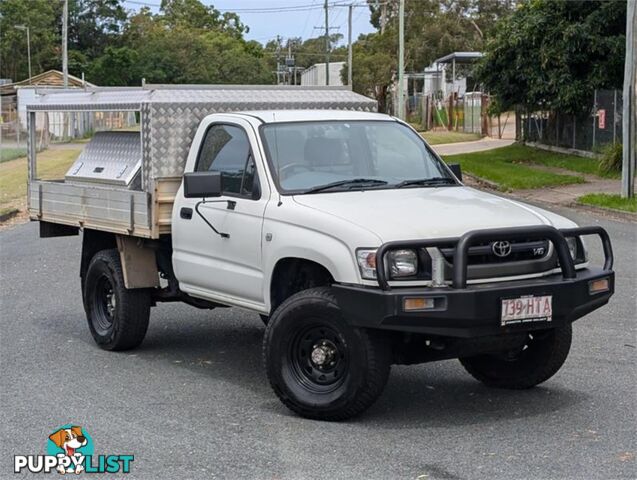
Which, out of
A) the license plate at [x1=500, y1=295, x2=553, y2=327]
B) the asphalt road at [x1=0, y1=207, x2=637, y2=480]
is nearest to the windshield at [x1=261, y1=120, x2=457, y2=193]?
the asphalt road at [x1=0, y1=207, x2=637, y2=480]

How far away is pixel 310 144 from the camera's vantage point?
8055mm

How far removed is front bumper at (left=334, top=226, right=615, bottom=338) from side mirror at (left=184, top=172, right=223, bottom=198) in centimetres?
137

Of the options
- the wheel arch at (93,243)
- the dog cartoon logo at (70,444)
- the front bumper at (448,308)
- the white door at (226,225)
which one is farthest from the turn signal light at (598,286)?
the wheel arch at (93,243)

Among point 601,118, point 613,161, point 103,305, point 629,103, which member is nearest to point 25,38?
point 601,118

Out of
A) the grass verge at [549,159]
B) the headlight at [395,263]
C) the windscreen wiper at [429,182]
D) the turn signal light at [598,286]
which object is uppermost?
the windscreen wiper at [429,182]

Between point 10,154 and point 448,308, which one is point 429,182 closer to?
point 448,308

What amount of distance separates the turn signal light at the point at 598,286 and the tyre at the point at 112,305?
149 inches

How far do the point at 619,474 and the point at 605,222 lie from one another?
14162 millimetres

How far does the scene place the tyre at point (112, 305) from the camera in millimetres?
9141

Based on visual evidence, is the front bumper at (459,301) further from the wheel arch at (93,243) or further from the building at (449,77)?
the building at (449,77)

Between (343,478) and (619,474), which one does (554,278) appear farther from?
(343,478)

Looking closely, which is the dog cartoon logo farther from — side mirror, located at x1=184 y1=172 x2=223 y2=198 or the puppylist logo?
side mirror, located at x1=184 y1=172 x2=223 y2=198

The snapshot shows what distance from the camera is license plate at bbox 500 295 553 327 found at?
659cm

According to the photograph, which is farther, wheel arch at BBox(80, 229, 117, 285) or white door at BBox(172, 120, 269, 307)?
wheel arch at BBox(80, 229, 117, 285)
